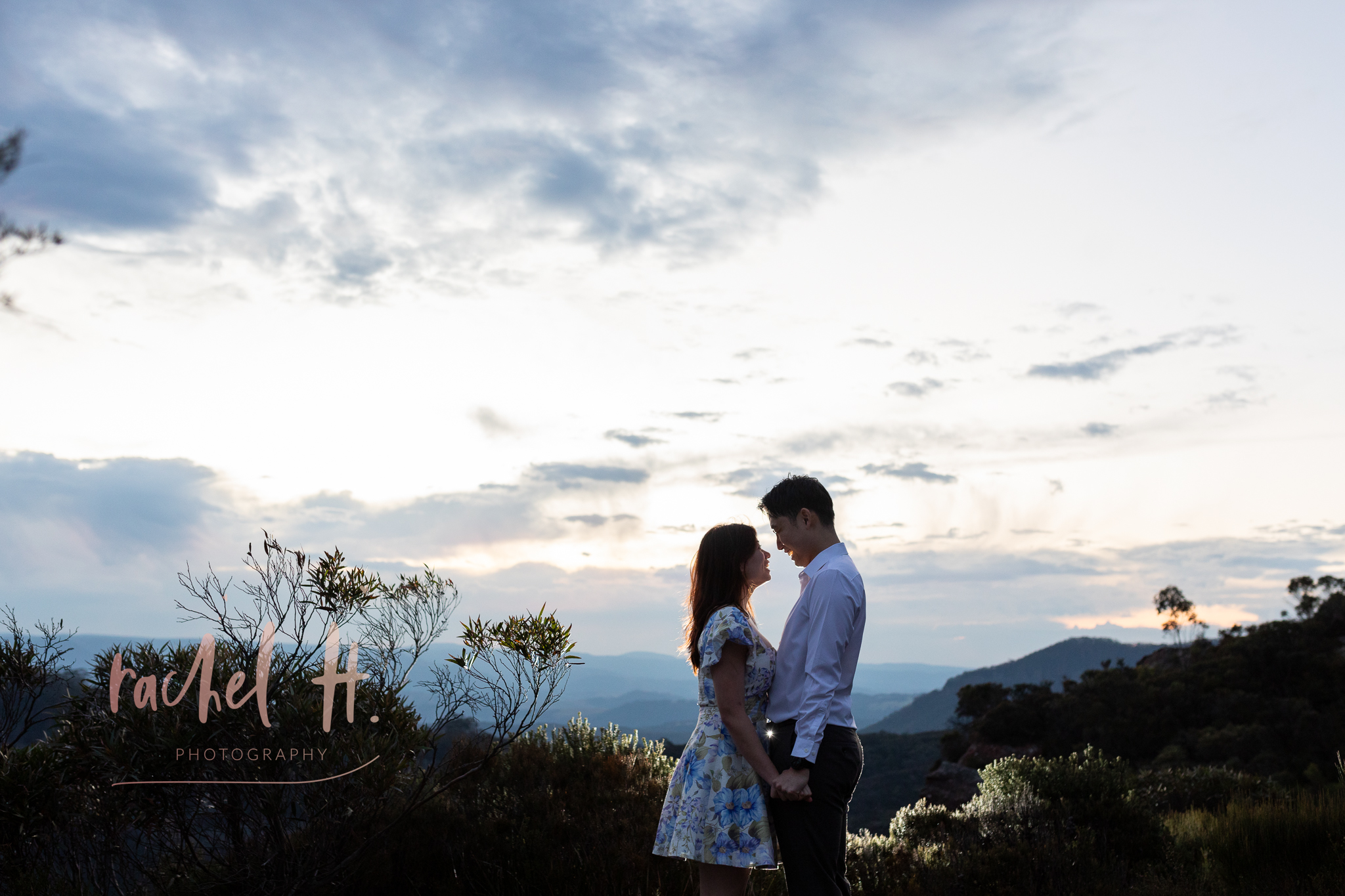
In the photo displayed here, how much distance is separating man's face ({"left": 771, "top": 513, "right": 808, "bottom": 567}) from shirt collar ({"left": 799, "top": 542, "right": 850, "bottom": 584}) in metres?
0.06

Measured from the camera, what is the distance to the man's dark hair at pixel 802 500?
3.68 meters

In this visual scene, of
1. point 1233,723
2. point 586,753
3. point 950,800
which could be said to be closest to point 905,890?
point 586,753

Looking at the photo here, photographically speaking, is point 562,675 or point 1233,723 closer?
point 562,675

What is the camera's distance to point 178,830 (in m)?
5.27

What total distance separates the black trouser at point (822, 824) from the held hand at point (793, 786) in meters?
0.07

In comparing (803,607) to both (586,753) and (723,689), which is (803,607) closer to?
(723,689)

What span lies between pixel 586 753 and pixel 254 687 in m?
3.64

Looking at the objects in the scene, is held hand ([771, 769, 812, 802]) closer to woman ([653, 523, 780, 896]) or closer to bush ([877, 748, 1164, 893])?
woman ([653, 523, 780, 896])

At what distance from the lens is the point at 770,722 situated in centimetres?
354

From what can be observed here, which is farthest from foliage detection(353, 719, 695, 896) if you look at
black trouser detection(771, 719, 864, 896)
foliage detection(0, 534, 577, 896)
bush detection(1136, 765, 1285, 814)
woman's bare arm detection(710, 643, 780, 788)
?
bush detection(1136, 765, 1285, 814)

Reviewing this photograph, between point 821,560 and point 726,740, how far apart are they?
859 millimetres

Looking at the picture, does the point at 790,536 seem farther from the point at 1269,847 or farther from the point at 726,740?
the point at 1269,847

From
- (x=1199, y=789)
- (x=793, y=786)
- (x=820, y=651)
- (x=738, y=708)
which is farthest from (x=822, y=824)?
(x=1199, y=789)

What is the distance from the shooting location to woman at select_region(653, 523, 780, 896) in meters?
3.32
